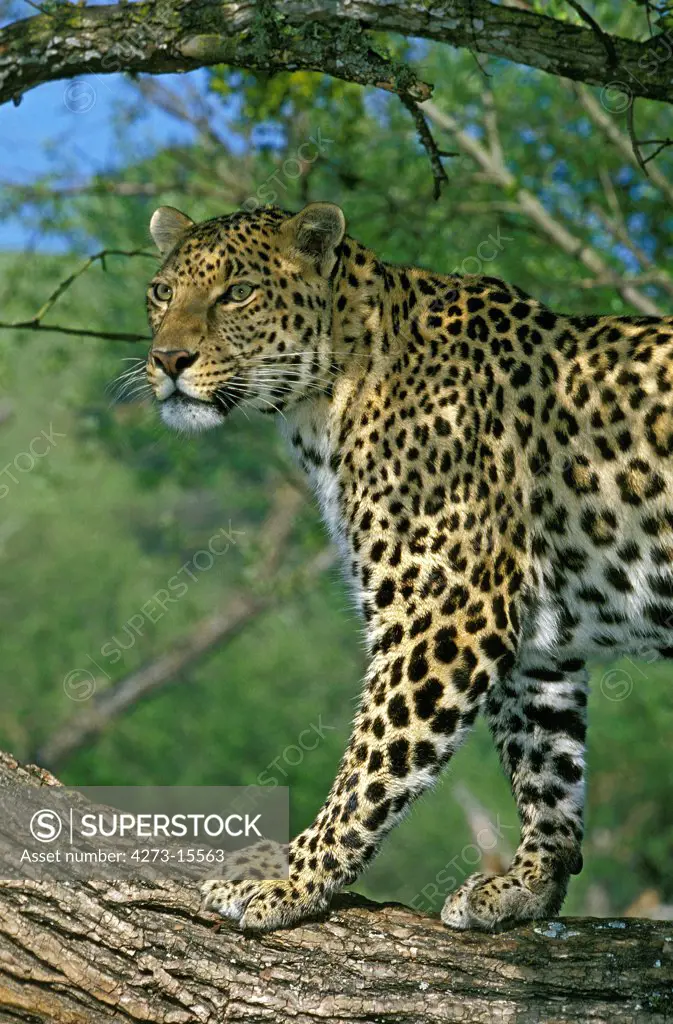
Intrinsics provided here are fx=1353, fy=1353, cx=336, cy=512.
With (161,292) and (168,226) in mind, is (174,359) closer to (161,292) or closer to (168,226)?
(161,292)

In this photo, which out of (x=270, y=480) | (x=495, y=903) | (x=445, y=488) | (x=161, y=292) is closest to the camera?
(x=495, y=903)

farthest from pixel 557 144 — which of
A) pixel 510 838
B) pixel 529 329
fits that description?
pixel 510 838

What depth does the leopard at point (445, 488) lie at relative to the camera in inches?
245

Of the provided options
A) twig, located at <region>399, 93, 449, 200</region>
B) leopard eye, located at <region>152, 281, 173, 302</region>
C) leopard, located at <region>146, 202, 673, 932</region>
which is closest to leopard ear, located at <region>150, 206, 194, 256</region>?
leopard, located at <region>146, 202, 673, 932</region>

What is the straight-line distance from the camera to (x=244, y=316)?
22.6 ft

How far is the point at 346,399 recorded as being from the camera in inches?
274

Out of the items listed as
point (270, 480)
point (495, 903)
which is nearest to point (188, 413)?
point (495, 903)

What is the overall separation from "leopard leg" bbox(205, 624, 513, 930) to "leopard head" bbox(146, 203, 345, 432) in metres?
1.57

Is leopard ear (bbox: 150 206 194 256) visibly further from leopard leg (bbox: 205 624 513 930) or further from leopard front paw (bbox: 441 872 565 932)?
leopard front paw (bbox: 441 872 565 932)

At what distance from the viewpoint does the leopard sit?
6.22 metres

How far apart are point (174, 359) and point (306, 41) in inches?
67.8

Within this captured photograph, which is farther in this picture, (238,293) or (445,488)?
(238,293)

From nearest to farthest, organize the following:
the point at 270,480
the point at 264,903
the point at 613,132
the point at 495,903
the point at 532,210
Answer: the point at 264,903 → the point at 495,903 → the point at 613,132 → the point at 532,210 → the point at 270,480

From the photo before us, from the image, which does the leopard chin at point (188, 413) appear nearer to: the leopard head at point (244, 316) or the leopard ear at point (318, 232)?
the leopard head at point (244, 316)
